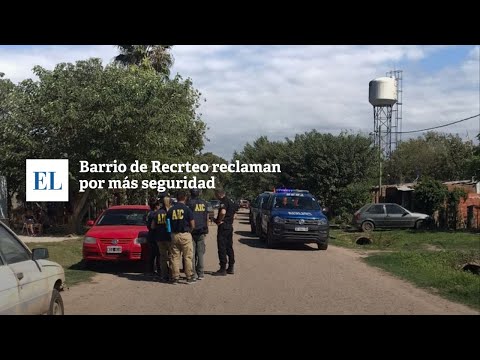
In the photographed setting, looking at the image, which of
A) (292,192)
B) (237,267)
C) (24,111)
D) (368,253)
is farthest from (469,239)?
(24,111)

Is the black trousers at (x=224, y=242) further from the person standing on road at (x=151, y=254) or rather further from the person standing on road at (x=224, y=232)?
the person standing on road at (x=151, y=254)

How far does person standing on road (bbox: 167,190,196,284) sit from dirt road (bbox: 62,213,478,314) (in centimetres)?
37

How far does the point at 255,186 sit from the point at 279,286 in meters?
44.1

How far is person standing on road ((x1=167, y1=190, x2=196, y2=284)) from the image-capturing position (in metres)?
11.5

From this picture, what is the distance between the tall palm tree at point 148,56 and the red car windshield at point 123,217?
2155cm

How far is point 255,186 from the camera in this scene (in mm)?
55281

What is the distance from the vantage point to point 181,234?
1160 centimetres

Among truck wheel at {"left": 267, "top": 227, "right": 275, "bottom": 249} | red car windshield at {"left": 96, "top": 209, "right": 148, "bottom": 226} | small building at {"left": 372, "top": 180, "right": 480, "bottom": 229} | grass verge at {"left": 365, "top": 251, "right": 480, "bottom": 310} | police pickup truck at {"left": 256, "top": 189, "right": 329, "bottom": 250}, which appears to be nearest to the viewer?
grass verge at {"left": 365, "top": 251, "right": 480, "bottom": 310}

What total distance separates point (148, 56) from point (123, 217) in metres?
→ 22.9

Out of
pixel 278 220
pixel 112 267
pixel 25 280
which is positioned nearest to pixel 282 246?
pixel 278 220

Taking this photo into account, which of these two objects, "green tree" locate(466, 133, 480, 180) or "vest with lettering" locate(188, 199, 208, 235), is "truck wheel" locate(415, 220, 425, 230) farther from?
"vest with lettering" locate(188, 199, 208, 235)

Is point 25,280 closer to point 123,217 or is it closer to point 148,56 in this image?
point 123,217

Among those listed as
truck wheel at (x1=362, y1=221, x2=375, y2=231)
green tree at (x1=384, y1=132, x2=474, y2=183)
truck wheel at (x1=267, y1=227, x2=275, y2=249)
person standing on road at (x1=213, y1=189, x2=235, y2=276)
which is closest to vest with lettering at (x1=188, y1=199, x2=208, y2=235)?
person standing on road at (x1=213, y1=189, x2=235, y2=276)
